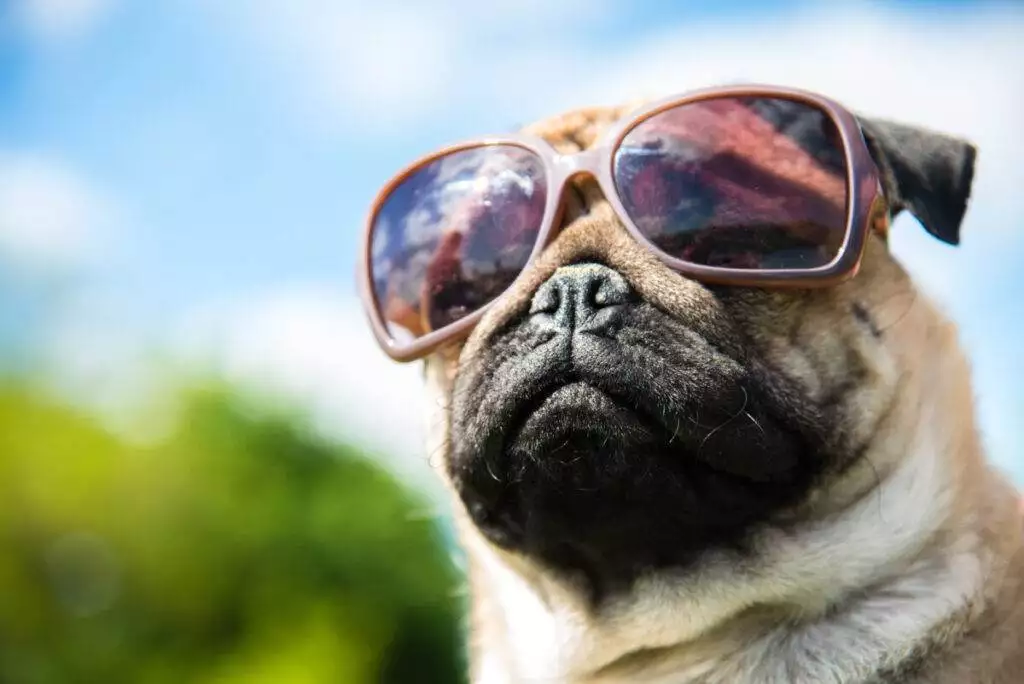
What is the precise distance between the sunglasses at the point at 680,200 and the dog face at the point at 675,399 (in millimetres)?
68

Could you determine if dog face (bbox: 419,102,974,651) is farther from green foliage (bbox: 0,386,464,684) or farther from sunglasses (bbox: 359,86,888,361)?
green foliage (bbox: 0,386,464,684)

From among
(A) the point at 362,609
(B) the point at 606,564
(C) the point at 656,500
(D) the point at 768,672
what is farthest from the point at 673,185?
(A) the point at 362,609

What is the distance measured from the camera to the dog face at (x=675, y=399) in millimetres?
2154

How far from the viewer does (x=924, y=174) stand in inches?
99.3

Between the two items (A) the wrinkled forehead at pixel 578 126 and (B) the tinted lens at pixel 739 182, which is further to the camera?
(A) the wrinkled forehead at pixel 578 126

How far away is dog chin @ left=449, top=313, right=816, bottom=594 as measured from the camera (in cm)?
214

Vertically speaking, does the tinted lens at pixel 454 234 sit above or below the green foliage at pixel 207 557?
above

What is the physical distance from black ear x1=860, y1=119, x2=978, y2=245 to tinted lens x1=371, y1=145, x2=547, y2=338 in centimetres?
78

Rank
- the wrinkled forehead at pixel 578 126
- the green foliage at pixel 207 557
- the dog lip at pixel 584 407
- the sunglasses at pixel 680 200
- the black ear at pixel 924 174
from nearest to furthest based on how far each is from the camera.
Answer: the dog lip at pixel 584 407
the sunglasses at pixel 680 200
the black ear at pixel 924 174
the wrinkled forehead at pixel 578 126
the green foliage at pixel 207 557

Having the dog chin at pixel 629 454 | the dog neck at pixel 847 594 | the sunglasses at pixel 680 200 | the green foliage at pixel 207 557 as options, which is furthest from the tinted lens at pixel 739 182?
the green foliage at pixel 207 557

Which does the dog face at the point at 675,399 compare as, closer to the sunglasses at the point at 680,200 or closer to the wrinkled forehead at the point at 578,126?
the sunglasses at the point at 680,200

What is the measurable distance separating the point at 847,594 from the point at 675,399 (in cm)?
59

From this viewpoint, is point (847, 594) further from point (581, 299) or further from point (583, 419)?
point (581, 299)

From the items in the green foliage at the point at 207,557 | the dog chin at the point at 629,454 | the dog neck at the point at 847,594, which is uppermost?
the dog chin at the point at 629,454
